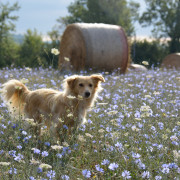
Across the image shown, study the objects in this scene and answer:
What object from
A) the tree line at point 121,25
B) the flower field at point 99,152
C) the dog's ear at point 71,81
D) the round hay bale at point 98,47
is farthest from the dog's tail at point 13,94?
the tree line at point 121,25

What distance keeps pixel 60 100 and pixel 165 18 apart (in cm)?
3164

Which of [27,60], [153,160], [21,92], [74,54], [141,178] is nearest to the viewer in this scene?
[141,178]

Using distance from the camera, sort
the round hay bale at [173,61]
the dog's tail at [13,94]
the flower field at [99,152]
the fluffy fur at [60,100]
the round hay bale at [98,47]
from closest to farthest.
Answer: the flower field at [99,152] < the fluffy fur at [60,100] < the dog's tail at [13,94] < the round hay bale at [98,47] < the round hay bale at [173,61]

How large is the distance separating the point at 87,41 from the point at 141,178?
9898mm

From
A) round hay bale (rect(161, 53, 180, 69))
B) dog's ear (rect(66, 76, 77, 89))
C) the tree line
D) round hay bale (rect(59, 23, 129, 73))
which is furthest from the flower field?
the tree line

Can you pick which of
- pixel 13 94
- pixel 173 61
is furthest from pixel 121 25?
pixel 13 94

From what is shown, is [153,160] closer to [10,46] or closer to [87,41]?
[87,41]

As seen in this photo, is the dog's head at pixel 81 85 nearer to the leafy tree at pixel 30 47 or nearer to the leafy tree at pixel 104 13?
the leafy tree at pixel 30 47

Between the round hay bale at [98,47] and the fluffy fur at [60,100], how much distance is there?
23.9ft

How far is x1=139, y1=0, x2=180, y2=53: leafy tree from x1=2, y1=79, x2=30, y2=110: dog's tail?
2800 cm

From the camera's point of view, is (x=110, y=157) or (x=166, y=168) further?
(x=110, y=157)

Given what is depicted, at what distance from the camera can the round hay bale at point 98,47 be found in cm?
1257

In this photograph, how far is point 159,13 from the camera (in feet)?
115

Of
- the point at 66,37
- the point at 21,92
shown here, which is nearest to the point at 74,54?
the point at 66,37
